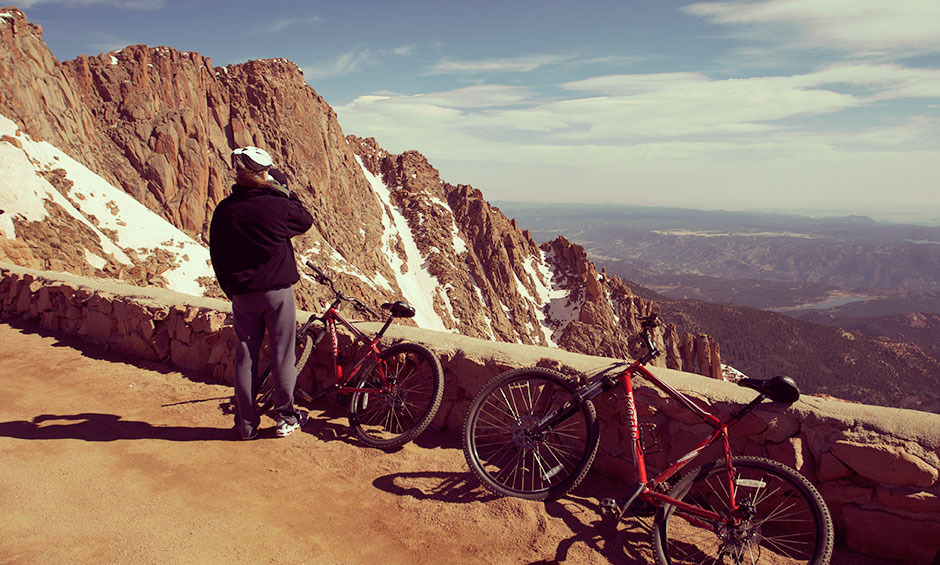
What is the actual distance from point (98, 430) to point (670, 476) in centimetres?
536

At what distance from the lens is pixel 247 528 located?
347 centimetres

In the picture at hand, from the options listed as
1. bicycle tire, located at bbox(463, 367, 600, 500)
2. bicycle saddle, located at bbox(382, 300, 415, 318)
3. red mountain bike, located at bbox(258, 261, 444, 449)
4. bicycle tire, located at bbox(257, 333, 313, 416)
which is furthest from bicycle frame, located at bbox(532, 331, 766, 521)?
bicycle tire, located at bbox(257, 333, 313, 416)

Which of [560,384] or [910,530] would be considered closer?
[910,530]

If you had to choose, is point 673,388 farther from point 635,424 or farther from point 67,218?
point 67,218

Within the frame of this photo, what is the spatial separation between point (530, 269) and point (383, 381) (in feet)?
349

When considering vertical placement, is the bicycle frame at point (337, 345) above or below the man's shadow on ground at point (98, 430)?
above

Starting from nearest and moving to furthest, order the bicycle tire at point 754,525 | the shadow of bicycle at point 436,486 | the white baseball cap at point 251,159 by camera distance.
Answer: the bicycle tire at point 754,525 → the shadow of bicycle at point 436,486 → the white baseball cap at point 251,159

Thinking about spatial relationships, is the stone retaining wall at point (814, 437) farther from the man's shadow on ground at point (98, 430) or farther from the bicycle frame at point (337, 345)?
the man's shadow on ground at point (98, 430)

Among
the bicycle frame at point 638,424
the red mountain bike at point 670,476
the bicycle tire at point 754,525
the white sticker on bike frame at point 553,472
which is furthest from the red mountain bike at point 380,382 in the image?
the bicycle tire at point 754,525

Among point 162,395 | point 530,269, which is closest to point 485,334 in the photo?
point 530,269

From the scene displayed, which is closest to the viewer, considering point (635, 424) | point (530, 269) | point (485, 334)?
point (635, 424)

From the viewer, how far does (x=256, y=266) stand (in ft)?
14.5

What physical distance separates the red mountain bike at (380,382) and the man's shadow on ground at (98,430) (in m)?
0.65

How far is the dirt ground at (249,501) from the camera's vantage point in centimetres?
329
